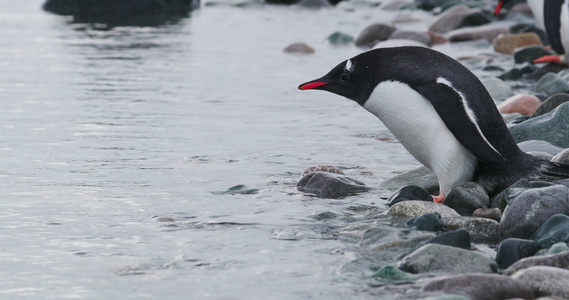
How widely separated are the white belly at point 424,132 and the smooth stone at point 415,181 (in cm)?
34

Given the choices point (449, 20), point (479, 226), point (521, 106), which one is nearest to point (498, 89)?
point (521, 106)

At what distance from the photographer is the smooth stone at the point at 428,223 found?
4766 millimetres

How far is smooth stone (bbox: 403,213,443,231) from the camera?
4.77 metres

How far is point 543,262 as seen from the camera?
3.90 metres

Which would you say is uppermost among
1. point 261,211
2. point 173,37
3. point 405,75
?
point 405,75

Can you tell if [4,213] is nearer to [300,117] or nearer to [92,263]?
[92,263]

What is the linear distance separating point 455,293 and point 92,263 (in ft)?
5.14

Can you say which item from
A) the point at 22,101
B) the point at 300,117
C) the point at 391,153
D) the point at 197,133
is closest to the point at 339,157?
the point at 391,153

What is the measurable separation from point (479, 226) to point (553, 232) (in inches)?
19.7

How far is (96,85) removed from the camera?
1077 cm

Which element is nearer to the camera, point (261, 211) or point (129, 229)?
point (129, 229)

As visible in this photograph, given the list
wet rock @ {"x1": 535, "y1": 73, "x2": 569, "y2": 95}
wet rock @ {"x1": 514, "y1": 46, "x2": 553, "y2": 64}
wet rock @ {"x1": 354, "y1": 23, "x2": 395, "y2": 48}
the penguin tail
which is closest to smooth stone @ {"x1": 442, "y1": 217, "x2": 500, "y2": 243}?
the penguin tail

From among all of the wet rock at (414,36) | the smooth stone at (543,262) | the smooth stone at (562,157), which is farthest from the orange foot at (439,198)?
the wet rock at (414,36)

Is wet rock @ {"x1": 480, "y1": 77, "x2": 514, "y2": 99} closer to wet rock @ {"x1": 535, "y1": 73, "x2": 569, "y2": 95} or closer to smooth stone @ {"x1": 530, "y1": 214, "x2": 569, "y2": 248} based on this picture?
wet rock @ {"x1": 535, "y1": 73, "x2": 569, "y2": 95}
